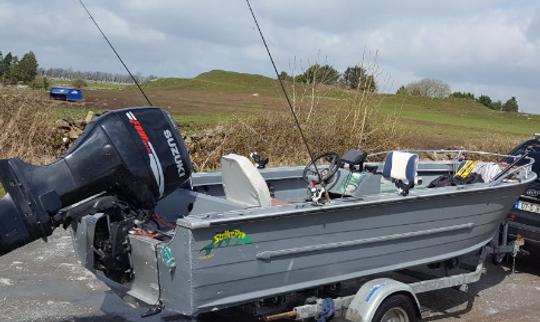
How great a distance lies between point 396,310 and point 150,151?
7.44ft

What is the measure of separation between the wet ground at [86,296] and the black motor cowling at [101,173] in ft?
5.24

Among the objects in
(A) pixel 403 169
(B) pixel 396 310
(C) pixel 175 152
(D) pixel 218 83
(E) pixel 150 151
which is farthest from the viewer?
(D) pixel 218 83

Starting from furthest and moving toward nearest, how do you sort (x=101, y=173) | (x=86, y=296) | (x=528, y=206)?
(x=528, y=206)
(x=86, y=296)
(x=101, y=173)

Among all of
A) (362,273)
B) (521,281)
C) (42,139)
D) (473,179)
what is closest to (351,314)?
(362,273)

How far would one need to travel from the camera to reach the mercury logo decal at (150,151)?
14.5 feet

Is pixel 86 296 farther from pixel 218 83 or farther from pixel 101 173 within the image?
pixel 218 83

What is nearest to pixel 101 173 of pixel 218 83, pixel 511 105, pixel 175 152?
pixel 175 152

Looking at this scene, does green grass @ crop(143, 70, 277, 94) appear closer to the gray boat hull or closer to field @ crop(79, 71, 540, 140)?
field @ crop(79, 71, 540, 140)

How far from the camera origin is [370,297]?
4.67 m

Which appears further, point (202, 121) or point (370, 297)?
point (202, 121)

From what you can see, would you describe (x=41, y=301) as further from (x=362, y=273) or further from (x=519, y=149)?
(x=519, y=149)

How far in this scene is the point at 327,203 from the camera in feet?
14.7

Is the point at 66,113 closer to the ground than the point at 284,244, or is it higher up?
higher up

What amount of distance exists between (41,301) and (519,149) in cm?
584
